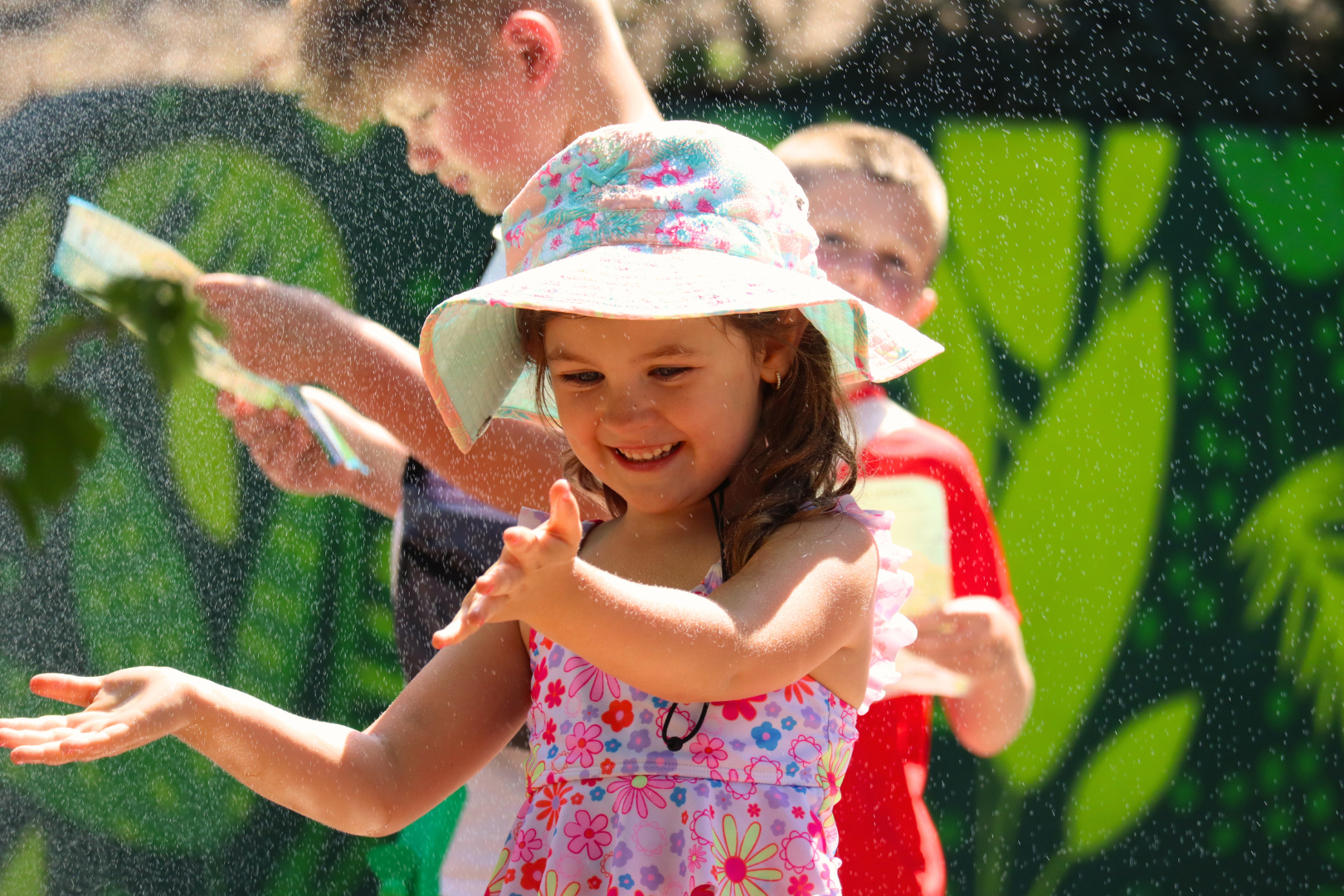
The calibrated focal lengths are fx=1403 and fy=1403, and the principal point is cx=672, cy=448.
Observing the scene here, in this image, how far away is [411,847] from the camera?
353 cm

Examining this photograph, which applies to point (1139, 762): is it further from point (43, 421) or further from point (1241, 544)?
point (43, 421)

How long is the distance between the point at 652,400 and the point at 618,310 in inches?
4.4

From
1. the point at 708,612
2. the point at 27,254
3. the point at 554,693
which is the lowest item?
the point at 27,254

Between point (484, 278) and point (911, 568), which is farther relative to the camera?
point (911, 568)

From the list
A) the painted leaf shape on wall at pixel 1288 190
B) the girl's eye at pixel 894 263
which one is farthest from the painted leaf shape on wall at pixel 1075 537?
the girl's eye at pixel 894 263

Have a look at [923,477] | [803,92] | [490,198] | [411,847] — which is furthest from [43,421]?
[803,92]

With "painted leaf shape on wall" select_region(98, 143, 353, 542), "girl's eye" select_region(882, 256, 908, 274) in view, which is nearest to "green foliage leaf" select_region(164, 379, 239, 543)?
"painted leaf shape on wall" select_region(98, 143, 353, 542)

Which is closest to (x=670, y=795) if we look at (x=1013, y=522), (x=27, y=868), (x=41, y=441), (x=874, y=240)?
(x=41, y=441)

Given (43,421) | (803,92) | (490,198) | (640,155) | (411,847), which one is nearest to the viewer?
(43,421)

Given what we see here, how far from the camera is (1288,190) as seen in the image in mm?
3898

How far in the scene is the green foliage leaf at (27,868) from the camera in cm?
381

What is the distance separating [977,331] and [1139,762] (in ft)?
4.09

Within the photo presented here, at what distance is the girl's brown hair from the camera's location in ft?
4.51

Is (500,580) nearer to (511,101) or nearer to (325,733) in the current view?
(325,733)
